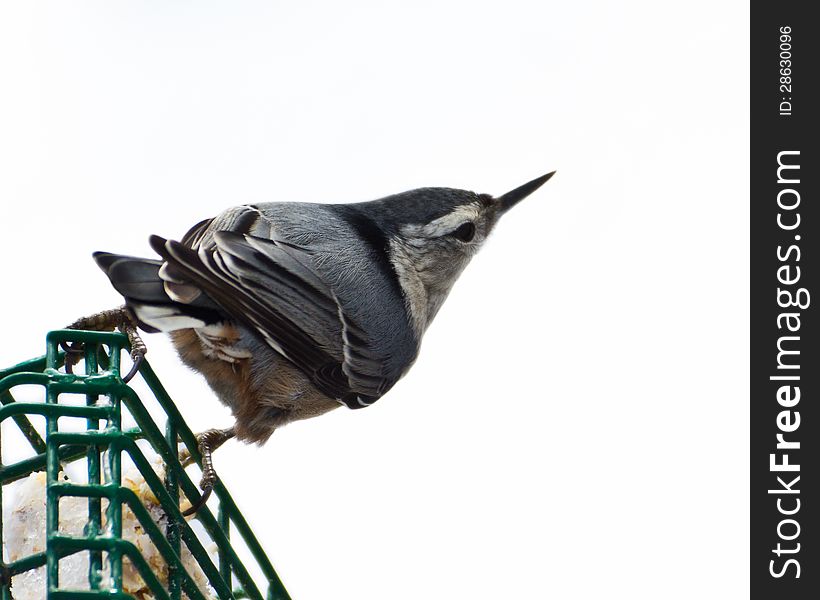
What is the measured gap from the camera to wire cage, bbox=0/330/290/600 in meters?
1.58

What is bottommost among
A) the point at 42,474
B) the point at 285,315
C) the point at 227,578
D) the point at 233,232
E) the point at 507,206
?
the point at 227,578

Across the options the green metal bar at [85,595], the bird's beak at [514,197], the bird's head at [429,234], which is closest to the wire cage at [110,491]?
the green metal bar at [85,595]

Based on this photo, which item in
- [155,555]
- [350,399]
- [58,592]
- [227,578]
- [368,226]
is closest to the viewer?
[58,592]

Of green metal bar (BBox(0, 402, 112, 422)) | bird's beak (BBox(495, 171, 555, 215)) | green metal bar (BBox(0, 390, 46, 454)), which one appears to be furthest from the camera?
bird's beak (BBox(495, 171, 555, 215))

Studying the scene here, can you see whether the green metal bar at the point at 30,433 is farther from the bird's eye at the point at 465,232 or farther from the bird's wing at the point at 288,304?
the bird's eye at the point at 465,232

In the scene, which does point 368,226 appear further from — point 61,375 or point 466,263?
point 61,375

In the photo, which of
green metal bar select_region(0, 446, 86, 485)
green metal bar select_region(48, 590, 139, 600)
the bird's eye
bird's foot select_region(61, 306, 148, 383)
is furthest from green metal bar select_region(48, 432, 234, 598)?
the bird's eye

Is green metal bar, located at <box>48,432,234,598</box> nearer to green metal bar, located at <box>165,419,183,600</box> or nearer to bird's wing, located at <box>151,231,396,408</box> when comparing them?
green metal bar, located at <box>165,419,183,600</box>

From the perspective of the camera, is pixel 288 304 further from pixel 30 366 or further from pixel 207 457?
pixel 30 366

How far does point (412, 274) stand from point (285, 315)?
0.67 metres

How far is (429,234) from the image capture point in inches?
125
